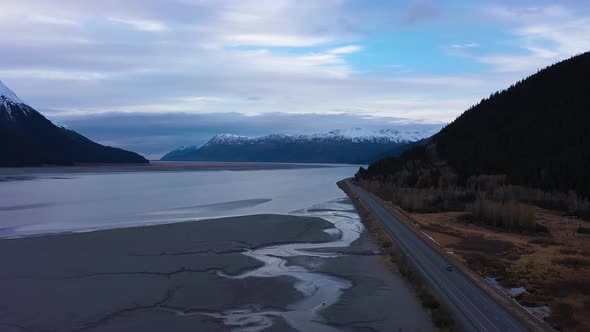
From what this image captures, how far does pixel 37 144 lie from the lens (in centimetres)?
12100

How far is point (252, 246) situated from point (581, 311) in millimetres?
10978

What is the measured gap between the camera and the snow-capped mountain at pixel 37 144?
350 ft

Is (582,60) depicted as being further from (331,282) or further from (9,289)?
(9,289)

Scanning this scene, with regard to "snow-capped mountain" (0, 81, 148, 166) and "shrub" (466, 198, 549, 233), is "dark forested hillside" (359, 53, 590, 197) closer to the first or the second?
"shrub" (466, 198, 549, 233)

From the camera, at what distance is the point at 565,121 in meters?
41.9

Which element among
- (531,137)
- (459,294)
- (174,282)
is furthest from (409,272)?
(531,137)

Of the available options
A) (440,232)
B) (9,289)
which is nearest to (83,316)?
(9,289)

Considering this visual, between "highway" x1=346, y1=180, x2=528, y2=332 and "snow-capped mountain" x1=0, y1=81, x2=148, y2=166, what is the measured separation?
343 feet

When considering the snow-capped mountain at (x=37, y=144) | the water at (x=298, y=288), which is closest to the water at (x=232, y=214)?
the water at (x=298, y=288)

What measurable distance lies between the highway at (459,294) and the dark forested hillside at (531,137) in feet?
59.1

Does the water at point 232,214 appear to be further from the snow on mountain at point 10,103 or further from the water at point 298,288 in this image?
the snow on mountain at point 10,103

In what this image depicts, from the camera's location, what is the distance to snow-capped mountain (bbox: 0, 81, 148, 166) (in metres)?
107

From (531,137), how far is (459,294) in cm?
3828

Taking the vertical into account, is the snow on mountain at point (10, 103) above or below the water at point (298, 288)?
above
